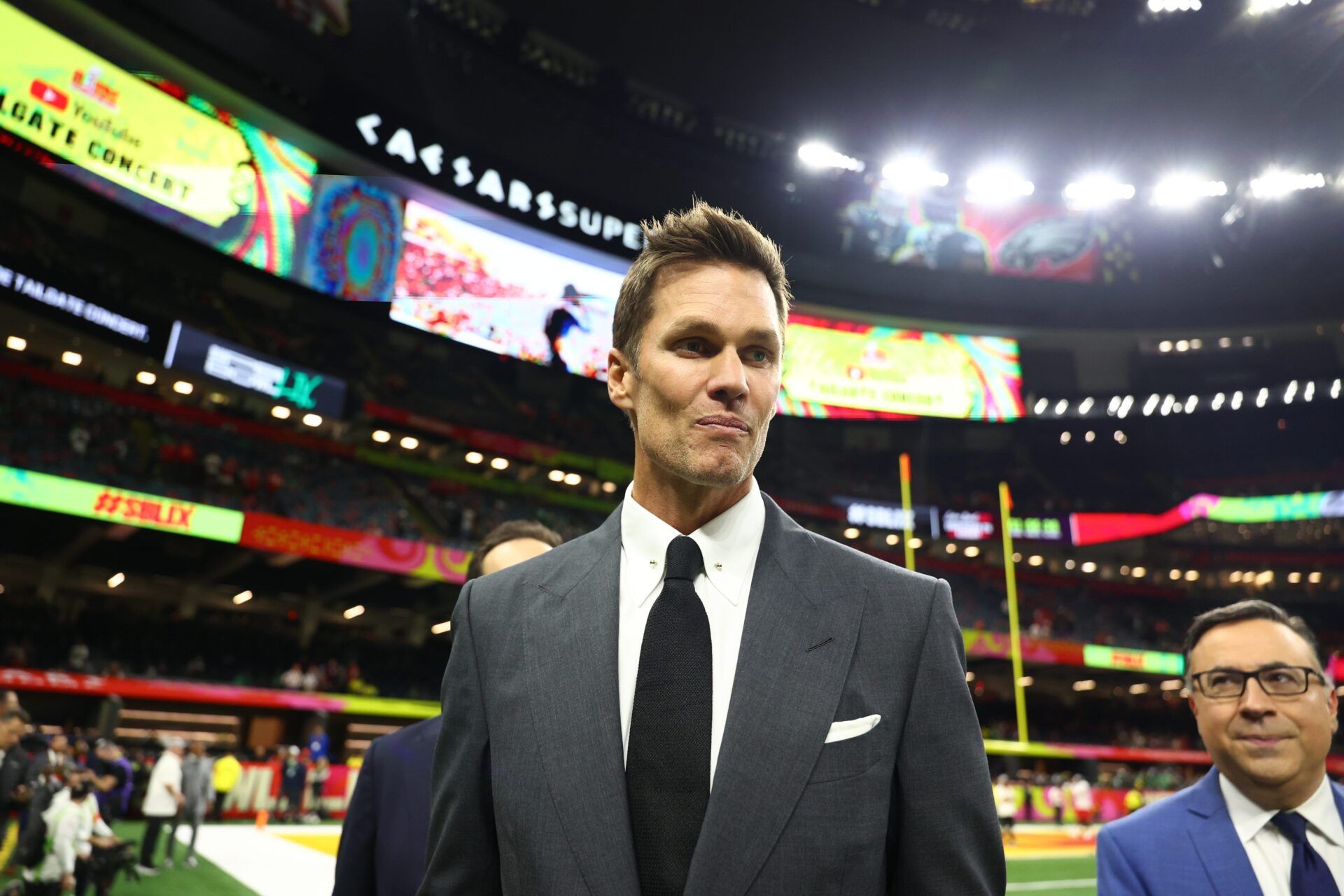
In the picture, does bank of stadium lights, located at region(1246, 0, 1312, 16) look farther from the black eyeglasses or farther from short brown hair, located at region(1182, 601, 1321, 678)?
the black eyeglasses

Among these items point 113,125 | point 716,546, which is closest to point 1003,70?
point 113,125

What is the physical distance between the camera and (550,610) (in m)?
1.83

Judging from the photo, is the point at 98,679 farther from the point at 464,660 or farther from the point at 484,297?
the point at 464,660

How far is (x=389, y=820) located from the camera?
3051 mm

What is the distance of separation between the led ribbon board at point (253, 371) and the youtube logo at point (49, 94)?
556 cm

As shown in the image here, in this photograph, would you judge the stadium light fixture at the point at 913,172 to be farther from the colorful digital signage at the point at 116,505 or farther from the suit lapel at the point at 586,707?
the suit lapel at the point at 586,707

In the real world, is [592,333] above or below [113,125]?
above

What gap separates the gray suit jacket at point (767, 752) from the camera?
1461 mm

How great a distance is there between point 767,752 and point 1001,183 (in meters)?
42.0

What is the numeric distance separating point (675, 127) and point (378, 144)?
14.5 meters

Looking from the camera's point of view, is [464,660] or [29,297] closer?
[464,660]

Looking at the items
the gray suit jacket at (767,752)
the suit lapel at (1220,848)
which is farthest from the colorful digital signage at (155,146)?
the suit lapel at (1220,848)

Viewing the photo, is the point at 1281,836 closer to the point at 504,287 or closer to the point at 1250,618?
the point at 1250,618

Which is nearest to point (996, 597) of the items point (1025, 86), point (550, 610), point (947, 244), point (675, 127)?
point (947, 244)
